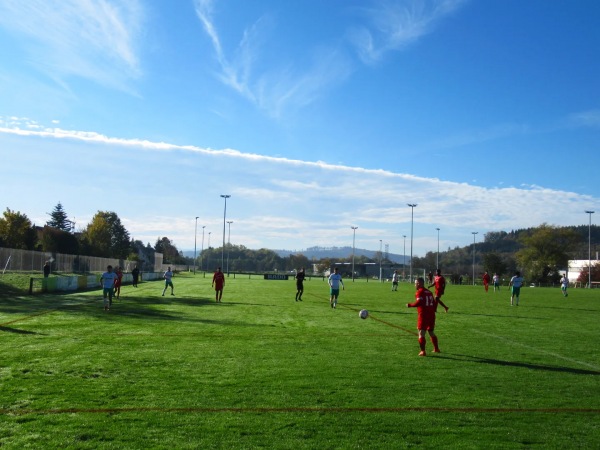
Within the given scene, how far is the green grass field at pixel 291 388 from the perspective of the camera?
6.50 metres

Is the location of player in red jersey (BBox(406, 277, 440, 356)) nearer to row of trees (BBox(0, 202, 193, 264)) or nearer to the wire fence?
the wire fence

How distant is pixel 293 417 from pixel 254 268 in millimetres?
190046

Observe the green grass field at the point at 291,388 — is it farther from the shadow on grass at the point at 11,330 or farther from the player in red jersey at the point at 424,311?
the player in red jersey at the point at 424,311

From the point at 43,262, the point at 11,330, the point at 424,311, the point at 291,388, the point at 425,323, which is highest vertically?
the point at 43,262

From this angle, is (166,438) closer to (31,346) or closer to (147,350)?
(147,350)

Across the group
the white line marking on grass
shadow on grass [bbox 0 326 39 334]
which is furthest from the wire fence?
the white line marking on grass

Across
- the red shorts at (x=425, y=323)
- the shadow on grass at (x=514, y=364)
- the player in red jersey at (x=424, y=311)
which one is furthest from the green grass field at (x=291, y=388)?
the red shorts at (x=425, y=323)

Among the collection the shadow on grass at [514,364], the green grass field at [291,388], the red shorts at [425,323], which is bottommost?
the green grass field at [291,388]

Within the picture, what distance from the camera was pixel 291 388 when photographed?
8914 mm

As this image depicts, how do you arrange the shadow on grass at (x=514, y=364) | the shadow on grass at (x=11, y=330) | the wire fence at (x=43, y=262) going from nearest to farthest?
the shadow on grass at (x=514, y=364)
the shadow on grass at (x=11, y=330)
the wire fence at (x=43, y=262)

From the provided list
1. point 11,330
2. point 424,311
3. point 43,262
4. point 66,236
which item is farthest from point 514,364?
point 66,236

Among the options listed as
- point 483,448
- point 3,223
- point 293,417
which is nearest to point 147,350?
point 293,417

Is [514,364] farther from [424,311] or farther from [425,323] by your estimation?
[424,311]

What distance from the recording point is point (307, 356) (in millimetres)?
12172
